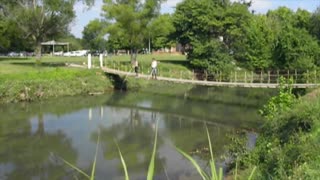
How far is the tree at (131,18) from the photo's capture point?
41.6 meters

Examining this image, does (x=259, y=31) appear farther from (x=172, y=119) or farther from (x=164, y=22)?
(x=172, y=119)

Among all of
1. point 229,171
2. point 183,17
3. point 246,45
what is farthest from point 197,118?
point 183,17

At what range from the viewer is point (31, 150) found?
15.1 metres

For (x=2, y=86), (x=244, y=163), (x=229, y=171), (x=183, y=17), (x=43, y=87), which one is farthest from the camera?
(x=183, y=17)

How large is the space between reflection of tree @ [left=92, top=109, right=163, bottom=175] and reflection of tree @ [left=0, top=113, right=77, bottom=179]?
138 cm

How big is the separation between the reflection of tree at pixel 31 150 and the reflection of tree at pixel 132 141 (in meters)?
1.38

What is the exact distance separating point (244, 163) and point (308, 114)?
5.80 ft

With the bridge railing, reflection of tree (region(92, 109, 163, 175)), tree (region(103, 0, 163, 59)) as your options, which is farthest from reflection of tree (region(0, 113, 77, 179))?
tree (region(103, 0, 163, 59))

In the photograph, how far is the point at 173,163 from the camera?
42.3 feet

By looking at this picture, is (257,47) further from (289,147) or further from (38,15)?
(289,147)

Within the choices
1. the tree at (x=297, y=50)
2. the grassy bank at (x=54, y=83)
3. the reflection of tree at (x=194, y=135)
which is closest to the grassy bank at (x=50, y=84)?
the grassy bank at (x=54, y=83)

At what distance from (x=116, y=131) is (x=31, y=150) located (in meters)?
4.27

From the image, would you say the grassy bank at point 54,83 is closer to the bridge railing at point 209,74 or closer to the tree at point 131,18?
the bridge railing at point 209,74

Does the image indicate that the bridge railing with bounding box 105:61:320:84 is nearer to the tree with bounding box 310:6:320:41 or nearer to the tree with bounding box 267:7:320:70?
the tree with bounding box 267:7:320:70
